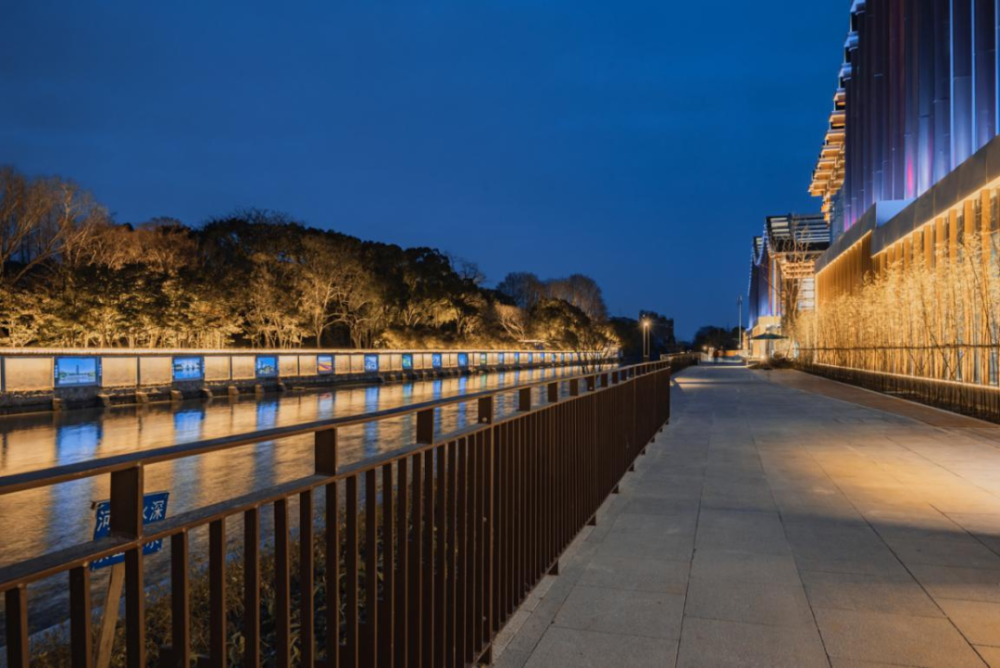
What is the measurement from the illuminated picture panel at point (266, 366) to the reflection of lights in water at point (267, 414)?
8.00 m

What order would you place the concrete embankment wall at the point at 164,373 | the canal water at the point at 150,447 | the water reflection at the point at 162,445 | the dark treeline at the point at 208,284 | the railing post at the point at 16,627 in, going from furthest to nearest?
the dark treeline at the point at 208,284, the concrete embankment wall at the point at 164,373, the water reflection at the point at 162,445, the canal water at the point at 150,447, the railing post at the point at 16,627

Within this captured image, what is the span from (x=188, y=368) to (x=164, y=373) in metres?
1.13

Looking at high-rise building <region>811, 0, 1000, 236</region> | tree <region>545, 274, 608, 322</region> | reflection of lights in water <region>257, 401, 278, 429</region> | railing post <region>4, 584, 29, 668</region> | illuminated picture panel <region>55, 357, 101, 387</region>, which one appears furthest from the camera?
tree <region>545, 274, 608, 322</region>

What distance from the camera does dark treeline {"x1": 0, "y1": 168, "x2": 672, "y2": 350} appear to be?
32156mm

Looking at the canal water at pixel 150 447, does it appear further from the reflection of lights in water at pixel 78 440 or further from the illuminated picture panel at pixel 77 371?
the illuminated picture panel at pixel 77 371

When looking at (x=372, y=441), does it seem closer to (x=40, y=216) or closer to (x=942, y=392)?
(x=942, y=392)

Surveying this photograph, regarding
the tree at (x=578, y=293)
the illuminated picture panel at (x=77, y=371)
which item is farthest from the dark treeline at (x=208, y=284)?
the tree at (x=578, y=293)

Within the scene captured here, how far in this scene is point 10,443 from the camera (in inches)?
581

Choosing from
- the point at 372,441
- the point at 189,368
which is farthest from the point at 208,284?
the point at 372,441

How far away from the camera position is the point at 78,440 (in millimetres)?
14945

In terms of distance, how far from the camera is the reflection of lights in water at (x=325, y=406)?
1893 cm

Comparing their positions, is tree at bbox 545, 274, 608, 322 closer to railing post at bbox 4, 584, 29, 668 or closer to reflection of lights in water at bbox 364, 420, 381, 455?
reflection of lights in water at bbox 364, 420, 381, 455

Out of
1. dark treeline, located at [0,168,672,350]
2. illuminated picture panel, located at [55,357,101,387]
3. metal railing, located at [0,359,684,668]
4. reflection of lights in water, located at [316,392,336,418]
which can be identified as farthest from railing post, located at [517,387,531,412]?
dark treeline, located at [0,168,672,350]

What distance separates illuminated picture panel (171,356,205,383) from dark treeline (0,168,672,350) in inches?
269
